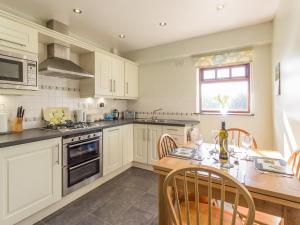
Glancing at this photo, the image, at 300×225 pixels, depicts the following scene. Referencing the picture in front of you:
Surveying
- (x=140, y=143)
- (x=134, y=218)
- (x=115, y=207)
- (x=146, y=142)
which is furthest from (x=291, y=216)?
(x=140, y=143)

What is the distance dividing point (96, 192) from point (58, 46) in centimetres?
215

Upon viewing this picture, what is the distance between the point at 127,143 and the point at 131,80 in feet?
4.52

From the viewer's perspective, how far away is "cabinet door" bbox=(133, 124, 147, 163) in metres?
3.24

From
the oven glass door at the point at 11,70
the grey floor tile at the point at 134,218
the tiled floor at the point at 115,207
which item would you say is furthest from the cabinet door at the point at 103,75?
the grey floor tile at the point at 134,218

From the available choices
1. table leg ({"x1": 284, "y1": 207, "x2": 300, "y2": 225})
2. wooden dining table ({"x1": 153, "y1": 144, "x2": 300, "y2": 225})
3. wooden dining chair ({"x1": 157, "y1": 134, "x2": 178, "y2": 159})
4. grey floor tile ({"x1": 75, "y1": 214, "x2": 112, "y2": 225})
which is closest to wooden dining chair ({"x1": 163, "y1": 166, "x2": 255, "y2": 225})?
wooden dining table ({"x1": 153, "y1": 144, "x2": 300, "y2": 225})

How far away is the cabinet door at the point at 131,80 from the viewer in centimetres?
356

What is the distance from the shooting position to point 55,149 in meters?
1.93

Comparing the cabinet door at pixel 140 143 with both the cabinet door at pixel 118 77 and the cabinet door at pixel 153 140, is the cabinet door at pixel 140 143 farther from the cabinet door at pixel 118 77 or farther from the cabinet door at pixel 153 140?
the cabinet door at pixel 118 77

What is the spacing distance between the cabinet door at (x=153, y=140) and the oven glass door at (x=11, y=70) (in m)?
2.04

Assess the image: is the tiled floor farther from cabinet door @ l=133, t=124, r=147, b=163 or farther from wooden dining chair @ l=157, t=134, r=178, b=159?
wooden dining chair @ l=157, t=134, r=178, b=159

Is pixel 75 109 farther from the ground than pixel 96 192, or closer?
farther from the ground

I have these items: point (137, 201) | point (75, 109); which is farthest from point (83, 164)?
point (75, 109)

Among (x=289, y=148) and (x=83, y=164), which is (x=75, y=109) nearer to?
(x=83, y=164)

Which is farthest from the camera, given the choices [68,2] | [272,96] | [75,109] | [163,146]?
[75,109]
